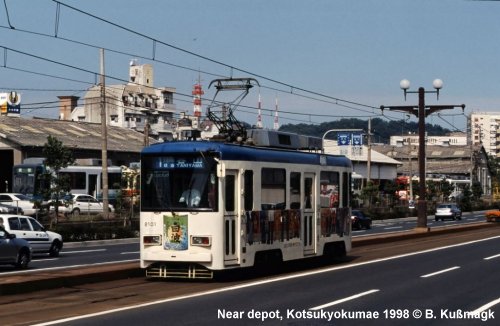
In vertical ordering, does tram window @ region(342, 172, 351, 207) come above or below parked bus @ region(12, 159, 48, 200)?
below

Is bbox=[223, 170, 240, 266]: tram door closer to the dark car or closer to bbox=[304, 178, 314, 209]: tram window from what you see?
bbox=[304, 178, 314, 209]: tram window

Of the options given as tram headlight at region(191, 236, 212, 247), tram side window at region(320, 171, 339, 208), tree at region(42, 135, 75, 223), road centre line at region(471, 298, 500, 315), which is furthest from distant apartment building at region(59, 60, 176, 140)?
road centre line at region(471, 298, 500, 315)

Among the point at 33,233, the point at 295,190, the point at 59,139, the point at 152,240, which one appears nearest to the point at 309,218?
the point at 295,190

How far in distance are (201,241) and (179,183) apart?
4.72 ft

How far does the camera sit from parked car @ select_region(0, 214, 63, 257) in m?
29.9

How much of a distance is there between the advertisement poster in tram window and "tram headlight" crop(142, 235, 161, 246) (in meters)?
0.18

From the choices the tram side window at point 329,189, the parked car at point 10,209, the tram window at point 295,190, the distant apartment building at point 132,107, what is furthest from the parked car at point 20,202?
the distant apartment building at point 132,107

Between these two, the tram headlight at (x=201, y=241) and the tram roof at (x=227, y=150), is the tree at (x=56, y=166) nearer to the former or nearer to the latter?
the tram roof at (x=227, y=150)

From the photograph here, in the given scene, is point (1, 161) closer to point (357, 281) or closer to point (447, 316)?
point (357, 281)

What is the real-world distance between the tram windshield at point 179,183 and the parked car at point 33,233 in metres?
11.7

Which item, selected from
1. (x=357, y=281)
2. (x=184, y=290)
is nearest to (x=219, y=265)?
(x=184, y=290)

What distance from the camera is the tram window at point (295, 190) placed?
71.4 feet

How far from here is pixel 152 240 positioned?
62.7 ft

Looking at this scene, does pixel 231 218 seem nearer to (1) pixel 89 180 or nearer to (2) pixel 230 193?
(2) pixel 230 193
